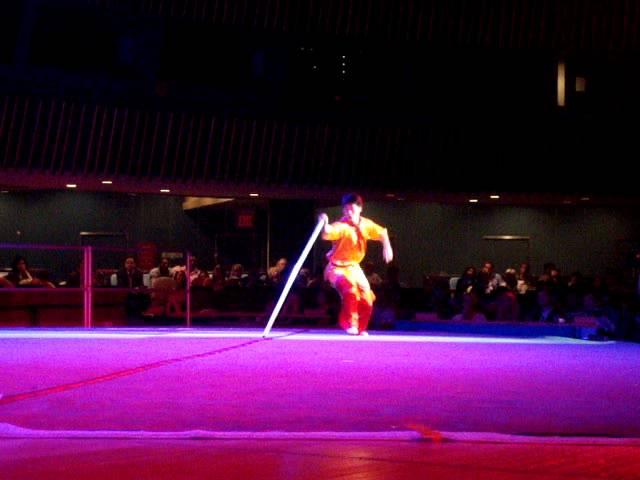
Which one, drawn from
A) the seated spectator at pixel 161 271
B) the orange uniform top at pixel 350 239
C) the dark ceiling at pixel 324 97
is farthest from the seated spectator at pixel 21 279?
the orange uniform top at pixel 350 239

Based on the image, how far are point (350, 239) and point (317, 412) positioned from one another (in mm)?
6506

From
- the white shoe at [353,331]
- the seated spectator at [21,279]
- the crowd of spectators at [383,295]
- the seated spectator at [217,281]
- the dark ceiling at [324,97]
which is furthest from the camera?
the seated spectator at [217,281]

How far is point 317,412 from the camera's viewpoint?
6352 mm

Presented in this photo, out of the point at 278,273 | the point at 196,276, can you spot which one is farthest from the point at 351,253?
the point at 196,276

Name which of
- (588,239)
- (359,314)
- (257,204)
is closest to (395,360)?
(359,314)

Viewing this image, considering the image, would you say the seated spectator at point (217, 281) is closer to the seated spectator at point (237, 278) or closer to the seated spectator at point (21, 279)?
the seated spectator at point (237, 278)

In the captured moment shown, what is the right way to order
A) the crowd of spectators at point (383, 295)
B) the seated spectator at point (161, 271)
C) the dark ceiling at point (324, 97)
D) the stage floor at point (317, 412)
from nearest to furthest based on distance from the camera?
1. the stage floor at point (317, 412)
2. the crowd of spectators at point (383, 295)
3. the dark ceiling at point (324, 97)
4. the seated spectator at point (161, 271)

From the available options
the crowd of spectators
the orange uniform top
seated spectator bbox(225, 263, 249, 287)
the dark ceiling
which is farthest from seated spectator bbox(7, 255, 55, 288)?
the orange uniform top

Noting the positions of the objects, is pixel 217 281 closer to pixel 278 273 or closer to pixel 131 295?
pixel 278 273

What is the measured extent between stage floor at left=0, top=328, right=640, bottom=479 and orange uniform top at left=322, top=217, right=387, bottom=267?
2.53m

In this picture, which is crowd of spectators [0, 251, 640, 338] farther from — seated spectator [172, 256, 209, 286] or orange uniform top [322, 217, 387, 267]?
orange uniform top [322, 217, 387, 267]

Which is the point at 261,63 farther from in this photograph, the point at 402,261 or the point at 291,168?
the point at 402,261

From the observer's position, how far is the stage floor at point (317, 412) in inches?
200

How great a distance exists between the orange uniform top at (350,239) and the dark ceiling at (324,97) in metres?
7.83
